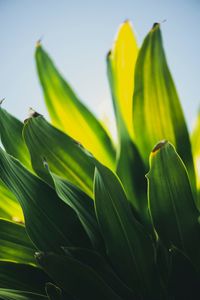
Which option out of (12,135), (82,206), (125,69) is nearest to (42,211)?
(82,206)

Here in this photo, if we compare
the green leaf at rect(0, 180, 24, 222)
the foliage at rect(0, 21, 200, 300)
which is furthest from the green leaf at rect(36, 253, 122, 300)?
the green leaf at rect(0, 180, 24, 222)

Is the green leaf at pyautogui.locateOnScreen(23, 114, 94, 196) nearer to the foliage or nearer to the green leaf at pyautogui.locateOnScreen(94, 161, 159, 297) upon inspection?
the foliage

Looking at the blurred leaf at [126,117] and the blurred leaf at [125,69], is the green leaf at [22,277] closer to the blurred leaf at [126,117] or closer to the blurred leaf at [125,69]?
the blurred leaf at [126,117]

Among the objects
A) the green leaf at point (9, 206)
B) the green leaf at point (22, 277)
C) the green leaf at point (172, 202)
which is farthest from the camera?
the green leaf at point (9, 206)

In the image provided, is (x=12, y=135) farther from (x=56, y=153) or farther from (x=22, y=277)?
(x=22, y=277)

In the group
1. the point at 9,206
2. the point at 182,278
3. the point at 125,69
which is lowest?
the point at 182,278

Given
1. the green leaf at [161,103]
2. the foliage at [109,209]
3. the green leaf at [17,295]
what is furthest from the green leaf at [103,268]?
the green leaf at [161,103]
